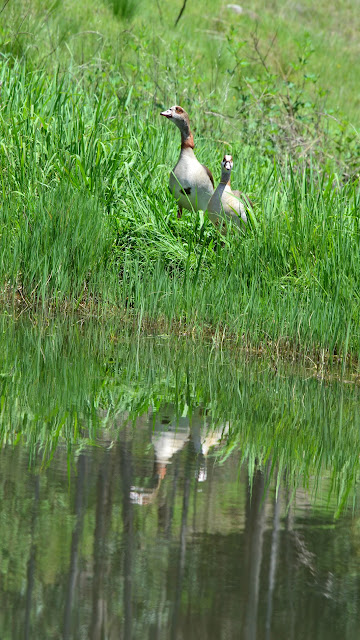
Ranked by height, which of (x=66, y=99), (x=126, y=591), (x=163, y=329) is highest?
(x=66, y=99)

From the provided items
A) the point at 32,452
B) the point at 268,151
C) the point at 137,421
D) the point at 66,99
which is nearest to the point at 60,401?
the point at 137,421

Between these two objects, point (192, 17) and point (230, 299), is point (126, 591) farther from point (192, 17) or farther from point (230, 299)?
point (192, 17)

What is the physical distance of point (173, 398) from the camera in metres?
4.95

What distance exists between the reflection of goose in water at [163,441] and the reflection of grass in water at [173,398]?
100 mm

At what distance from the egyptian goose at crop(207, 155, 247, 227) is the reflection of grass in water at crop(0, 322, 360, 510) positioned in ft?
4.56

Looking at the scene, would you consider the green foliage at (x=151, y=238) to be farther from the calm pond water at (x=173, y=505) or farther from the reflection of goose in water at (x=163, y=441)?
the reflection of goose in water at (x=163, y=441)

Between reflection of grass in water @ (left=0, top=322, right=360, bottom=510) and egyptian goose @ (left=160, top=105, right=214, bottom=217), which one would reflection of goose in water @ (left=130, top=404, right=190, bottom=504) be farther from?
egyptian goose @ (left=160, top=105, right=214, bottom=217)

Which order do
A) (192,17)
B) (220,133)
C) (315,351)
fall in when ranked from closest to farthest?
(315,351) < (220,133) < (192,17)

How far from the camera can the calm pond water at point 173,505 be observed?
105 inches

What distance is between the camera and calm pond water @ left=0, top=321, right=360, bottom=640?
105 inches

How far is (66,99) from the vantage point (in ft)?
28.0

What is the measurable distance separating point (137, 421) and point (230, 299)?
223 centimetres

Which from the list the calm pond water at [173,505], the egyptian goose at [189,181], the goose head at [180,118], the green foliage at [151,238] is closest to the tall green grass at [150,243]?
the green foliage at [151,238]

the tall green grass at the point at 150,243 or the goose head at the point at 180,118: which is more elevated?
the goose head at the point at 180,118
